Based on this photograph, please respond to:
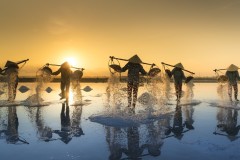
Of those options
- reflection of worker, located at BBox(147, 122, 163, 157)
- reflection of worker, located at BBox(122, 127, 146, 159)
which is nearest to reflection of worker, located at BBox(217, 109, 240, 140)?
reflection of worker, located at BBox(147, 122, 163, 157)

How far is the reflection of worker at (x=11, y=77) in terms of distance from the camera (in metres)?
21.1

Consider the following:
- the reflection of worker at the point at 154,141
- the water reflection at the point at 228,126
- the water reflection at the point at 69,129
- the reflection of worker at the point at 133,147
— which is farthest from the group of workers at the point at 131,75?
the reflection of worker at the point at 133,147

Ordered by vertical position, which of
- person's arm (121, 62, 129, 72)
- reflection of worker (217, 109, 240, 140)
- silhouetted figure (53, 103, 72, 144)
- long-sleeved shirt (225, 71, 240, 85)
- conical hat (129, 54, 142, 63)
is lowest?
reflection of worker (217, 109, 240, 140)

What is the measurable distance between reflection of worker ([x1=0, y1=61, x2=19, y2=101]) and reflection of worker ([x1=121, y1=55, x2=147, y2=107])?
8.08 meters

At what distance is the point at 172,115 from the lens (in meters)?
14.6

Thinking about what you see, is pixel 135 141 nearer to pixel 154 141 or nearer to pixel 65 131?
pixel 154 141

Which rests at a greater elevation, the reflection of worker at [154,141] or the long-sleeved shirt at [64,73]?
the long-sleeved shirt at [64,73]

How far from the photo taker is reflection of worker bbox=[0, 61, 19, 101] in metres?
21.1

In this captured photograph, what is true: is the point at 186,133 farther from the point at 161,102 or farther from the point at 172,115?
the point at 161,102

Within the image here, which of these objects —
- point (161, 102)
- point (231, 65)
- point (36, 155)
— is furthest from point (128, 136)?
point (231, 65)

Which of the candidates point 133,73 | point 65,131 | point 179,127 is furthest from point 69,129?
point 133,73

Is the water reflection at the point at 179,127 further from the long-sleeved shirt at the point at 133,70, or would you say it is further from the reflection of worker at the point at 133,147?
the long-sleeved shirt at the point at 133,70

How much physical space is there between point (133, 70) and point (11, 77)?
29.0 feet

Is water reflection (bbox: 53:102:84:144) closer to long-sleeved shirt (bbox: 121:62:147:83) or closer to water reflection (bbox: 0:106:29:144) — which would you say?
water reflection (bbox: 0:106:29:144)
